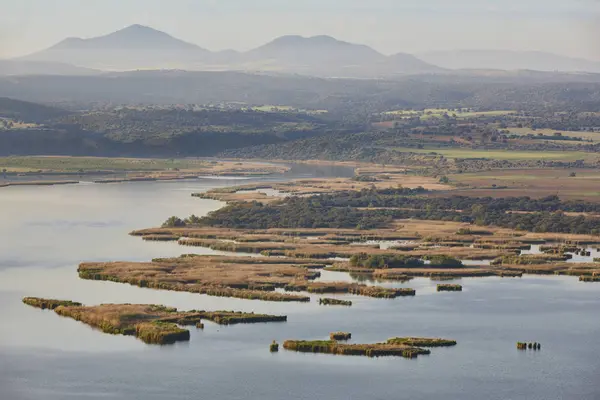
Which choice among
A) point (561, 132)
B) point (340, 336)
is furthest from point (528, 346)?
point (561, 132)

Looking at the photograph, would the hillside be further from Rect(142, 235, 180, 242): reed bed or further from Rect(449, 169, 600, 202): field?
Rect(142, 235, 180, 242): reed bed

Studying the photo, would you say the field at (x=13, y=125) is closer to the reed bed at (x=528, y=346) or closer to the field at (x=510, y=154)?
the field at (x=510, y=154)

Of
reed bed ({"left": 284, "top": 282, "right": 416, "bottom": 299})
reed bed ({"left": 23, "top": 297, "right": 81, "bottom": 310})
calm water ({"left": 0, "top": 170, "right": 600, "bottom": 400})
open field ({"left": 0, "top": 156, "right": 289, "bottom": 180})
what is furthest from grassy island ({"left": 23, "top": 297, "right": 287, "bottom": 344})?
open field ({"left": 0, "top": 156, "right": 289, "bottom": 180})

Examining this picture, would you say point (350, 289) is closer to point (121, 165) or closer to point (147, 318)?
point (147, 318)

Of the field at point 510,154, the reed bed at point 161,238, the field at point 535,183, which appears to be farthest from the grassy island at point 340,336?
the field at point 510,154

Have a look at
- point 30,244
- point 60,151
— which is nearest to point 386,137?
point 60,151
